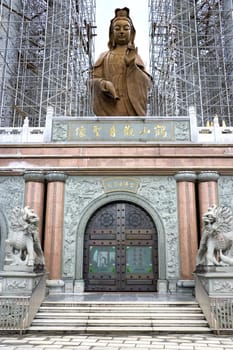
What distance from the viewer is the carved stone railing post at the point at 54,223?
10219 mm

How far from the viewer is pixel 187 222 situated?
10445 mm

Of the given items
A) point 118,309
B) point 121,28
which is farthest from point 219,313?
point 121,28

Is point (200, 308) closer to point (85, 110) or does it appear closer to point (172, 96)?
point (172, 96)

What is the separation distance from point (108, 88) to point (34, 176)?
4.23 m

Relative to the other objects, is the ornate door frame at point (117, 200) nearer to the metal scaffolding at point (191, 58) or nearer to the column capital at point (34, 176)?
the column capital at point (34, 176)

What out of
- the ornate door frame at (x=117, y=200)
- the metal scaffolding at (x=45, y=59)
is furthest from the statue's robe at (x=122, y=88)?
the metal scaffolding at (x=45, y=59)

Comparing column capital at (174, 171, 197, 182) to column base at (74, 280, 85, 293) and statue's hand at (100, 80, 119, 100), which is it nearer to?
statue's hand at (100, 80, 119, 100)

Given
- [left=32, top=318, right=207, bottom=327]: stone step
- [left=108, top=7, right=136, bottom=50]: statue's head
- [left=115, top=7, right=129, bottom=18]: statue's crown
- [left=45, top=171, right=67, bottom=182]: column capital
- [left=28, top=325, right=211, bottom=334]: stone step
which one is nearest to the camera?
[left=28, top=325, right=211, bottom=334]: stone step

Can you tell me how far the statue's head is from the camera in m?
13.4

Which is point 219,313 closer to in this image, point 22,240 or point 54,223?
point 22,240

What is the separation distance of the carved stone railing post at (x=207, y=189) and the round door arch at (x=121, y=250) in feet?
5.35

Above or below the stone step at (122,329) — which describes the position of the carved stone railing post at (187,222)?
above

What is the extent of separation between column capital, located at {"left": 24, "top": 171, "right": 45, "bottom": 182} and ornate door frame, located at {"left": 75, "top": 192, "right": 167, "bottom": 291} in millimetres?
1676

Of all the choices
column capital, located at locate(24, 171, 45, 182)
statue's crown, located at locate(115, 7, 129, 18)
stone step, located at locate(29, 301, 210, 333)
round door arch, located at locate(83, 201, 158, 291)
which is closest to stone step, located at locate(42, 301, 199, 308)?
stone step, located at locate(29, 301, 210, 333)
